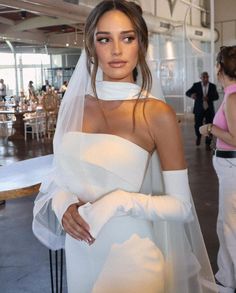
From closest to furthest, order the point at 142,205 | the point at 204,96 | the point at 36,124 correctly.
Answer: the point at 142,205 < the point at 204,96 < the point at 36,124

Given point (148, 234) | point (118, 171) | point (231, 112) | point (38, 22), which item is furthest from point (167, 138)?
point (38, 22)

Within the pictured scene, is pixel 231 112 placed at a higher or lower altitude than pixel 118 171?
higher

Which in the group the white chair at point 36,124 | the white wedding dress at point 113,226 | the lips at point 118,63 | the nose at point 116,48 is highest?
the nose at point 116,48

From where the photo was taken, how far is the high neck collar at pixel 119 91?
129cm

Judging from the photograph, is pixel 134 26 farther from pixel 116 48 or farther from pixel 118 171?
pixel 118 171

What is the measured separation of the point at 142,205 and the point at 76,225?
191mm

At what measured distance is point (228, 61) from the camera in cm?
229

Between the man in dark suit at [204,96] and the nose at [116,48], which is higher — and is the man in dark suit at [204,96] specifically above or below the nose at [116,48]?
below

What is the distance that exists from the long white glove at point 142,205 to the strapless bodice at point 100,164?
0.06 metres

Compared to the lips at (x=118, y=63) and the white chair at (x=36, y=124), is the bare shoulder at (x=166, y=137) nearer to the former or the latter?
the lips at (x=118, y=63)

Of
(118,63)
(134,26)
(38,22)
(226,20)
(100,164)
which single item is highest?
(226,20)

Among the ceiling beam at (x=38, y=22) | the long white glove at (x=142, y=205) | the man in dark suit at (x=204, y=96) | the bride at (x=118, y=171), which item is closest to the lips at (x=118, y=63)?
the bride at (x=118, y=171)

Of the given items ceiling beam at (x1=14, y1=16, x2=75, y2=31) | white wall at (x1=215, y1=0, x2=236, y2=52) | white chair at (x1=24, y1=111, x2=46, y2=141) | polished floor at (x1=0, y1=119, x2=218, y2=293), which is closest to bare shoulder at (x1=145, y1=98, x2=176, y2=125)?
polished floor at (x1=0, y1=119, x2=218, y2=293)

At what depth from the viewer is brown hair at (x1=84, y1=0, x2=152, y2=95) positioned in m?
1.26
